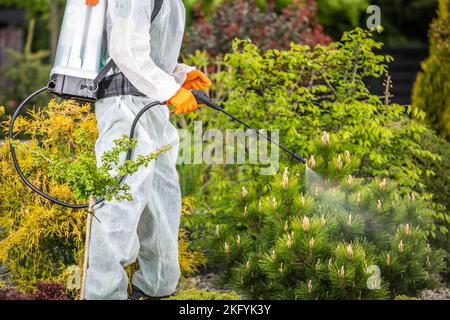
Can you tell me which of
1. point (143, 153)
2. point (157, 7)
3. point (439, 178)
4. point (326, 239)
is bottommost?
point (326, 239)

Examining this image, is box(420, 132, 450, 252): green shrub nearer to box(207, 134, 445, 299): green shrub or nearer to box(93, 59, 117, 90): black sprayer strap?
box(207, 134, 445, 299): green shrub

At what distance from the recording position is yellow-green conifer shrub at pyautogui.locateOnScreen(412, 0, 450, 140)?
6.99 meters

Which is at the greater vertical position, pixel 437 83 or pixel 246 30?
pixel 246 30

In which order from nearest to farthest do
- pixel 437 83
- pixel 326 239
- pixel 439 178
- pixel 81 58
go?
pixel 81 58 → pixel 326 239 → pixel 439 178 → pixel 437 83

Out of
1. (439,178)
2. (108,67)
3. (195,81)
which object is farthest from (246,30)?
(108,67)

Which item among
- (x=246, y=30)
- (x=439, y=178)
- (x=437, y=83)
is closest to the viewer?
(x=439, y=178)

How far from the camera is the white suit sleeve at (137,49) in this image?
379cm

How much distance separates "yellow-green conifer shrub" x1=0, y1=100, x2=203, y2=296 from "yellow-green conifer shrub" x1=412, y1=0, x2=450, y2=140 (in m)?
3.43

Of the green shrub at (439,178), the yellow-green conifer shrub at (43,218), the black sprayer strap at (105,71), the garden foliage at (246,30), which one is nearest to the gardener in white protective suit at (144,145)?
the black sprayer strap at (105,71)

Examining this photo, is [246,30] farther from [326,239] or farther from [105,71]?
[105,71]

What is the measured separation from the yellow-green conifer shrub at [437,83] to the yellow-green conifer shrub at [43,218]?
3434 millimetres

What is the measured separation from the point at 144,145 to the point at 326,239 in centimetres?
111

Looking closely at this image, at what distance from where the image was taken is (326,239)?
433 cm

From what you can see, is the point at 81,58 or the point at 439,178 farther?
the point at 439,178
